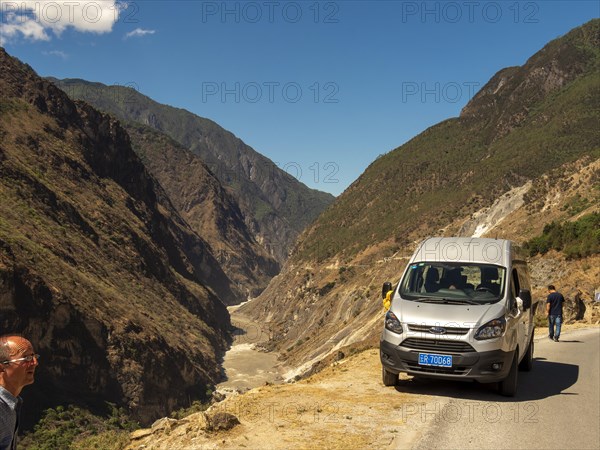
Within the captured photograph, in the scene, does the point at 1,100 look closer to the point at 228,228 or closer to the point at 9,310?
the point at 9,310

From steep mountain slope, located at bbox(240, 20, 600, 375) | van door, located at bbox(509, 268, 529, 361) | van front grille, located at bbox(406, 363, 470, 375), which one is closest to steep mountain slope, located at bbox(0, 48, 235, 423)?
steep mountain slope, located at bbox(240, 20, 600, 375)

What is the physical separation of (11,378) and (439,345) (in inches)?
247

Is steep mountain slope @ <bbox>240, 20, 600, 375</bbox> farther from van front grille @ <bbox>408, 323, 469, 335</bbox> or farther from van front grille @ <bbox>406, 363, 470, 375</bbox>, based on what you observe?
van front grille @ <bbox>408, 323, 469, 335</bbox>

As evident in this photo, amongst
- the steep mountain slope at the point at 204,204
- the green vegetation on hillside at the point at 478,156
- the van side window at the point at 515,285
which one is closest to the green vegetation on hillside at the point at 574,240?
the van side window at the point at 515,285

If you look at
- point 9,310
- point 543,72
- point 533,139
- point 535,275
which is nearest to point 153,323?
point 9,310

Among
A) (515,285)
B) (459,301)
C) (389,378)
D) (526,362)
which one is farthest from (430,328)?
(526,362)

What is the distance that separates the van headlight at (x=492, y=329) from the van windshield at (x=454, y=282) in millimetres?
533

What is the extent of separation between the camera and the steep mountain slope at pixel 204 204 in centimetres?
17025

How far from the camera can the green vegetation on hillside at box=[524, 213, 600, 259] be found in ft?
92.8

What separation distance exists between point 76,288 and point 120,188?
40588 mm

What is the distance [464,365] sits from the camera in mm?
8086

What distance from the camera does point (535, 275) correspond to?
2920 cm

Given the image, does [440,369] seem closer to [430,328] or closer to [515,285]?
[430,328]

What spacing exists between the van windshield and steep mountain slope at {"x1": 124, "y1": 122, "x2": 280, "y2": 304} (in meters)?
156
